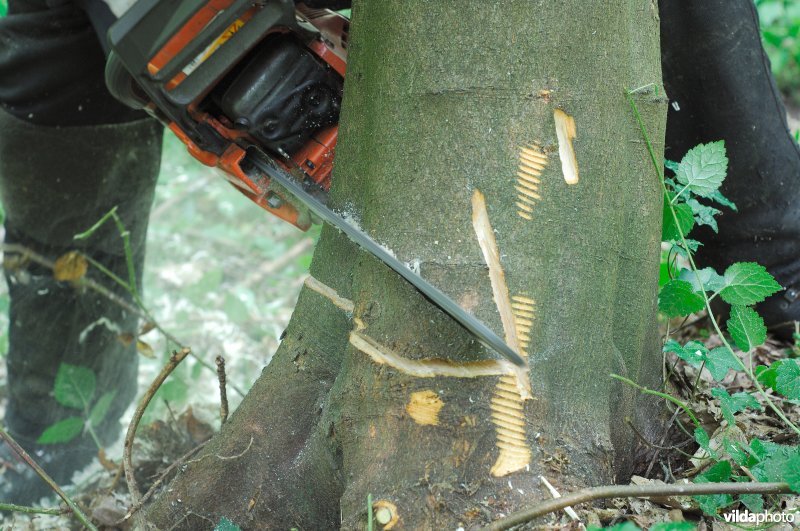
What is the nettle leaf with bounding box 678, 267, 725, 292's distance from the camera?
1.42 m

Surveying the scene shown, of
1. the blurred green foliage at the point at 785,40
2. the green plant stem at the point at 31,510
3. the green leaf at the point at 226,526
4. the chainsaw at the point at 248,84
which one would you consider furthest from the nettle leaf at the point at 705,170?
the blurred green foliage at the point at 785,40

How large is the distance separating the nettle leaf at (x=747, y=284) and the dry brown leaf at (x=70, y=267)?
2.05 m

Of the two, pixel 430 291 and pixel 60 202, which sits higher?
pixel 430 291

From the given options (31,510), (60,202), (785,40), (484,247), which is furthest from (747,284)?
(785,40)

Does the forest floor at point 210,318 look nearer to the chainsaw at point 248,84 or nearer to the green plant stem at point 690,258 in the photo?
the green plant stem at point 690,258

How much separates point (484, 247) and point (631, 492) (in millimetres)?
437

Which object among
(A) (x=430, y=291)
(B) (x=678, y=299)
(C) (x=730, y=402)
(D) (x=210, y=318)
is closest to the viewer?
(A) (x=430, y=291)

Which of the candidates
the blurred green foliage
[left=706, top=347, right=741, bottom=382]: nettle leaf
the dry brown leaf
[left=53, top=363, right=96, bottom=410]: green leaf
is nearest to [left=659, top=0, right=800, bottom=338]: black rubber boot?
[left=706, top=347, right=741, bottom=382]: nettle leaf

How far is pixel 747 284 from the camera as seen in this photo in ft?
4.56

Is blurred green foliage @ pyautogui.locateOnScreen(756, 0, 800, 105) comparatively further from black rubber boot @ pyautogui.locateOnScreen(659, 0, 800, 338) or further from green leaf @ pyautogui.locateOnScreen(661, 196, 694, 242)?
green leaf @ pyautogui.locateOnScreen(661, 196, 694, 242)

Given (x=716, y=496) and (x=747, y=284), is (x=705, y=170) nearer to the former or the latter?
(x=747, y=284)

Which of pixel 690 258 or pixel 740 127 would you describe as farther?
pixel 740 127

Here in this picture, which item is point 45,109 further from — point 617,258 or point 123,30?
point 617,258

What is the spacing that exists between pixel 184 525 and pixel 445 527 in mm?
551
